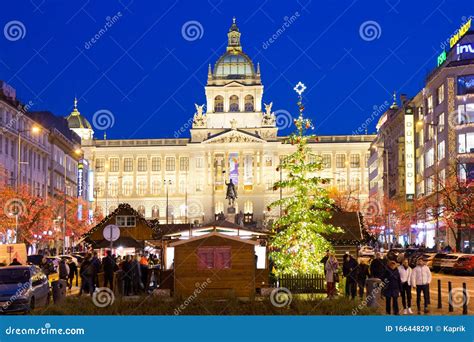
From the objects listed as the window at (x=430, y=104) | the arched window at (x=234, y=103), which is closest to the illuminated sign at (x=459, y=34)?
the window at (x=430, y=104)

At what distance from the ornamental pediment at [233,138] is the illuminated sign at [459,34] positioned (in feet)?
292

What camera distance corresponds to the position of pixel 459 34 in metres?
88.4

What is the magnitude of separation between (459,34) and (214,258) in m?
64.9

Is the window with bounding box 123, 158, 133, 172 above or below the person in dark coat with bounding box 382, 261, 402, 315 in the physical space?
above

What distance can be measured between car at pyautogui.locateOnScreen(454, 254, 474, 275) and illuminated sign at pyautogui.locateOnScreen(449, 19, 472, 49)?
129 feet

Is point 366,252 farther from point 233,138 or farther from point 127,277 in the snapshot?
point 233,138

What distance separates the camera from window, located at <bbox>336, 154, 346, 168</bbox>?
184 metres

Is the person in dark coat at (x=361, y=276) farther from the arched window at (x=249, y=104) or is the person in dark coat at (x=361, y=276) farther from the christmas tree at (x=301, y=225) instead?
the arched window at (x=249, y=104)

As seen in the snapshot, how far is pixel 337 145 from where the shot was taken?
182750 mm

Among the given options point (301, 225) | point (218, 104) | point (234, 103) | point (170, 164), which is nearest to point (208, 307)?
point (301, 225)

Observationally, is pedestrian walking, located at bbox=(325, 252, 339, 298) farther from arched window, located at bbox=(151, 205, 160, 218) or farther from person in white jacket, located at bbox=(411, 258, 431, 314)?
arched window, located at bbox=(151, 205, 160, 218)

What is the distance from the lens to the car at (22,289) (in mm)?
26422

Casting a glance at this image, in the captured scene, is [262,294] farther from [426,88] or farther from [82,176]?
[82,176]

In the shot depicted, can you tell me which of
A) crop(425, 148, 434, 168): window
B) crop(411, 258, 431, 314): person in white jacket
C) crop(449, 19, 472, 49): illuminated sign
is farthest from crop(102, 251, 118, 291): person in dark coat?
crop(425, 148, 434, 168): window
